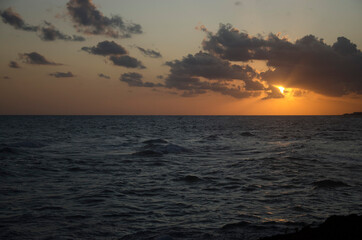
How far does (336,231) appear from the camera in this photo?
19.2ft

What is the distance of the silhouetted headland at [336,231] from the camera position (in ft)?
18.4

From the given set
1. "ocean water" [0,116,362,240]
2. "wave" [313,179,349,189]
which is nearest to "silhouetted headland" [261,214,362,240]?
"ocean water" [0,116,362,240]

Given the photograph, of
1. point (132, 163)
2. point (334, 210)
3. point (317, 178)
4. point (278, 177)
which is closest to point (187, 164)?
point (132, 163)

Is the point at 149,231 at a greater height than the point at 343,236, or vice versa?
the point at 343,236

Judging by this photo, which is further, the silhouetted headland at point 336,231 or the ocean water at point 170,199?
the ocean water at point 170,199

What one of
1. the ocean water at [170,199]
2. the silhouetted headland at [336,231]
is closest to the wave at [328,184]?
the ocean water at [170,199]

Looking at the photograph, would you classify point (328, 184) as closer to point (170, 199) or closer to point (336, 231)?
point (170, 199)

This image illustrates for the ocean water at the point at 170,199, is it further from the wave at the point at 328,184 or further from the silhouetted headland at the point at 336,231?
the silhouetted headland at the point at 336,231

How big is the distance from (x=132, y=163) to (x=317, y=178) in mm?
12756

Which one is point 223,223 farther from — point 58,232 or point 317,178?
point 317,178

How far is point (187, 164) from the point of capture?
21281 millimetres

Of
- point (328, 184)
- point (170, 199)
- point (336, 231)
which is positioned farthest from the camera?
point (328, 184)

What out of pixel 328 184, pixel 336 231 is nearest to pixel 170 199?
pixel 336 231

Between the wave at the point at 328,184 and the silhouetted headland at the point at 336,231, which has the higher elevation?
the silhouetted headland at the point at 336,231
